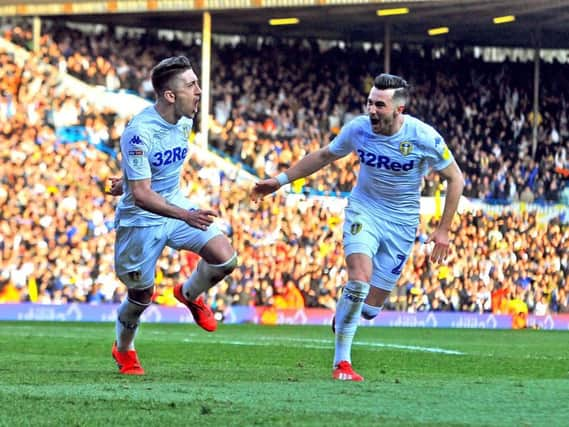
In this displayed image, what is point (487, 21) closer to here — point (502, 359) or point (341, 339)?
point (502, 359)

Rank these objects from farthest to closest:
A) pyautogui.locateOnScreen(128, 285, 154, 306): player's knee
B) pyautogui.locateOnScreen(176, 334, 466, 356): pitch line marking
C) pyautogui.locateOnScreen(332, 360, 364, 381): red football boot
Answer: pyautogui.locateOnScreen(176, 334, 466, 356): pitch line marking, pyautogui.locateOnScreen(128, 285, 154, 306): player's knee, pyautogui.locateOnScreen(332, 360, 364, 381): red football boot

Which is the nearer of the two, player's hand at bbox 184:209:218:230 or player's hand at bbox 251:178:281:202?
player's hand at bbox 184:209:218:230

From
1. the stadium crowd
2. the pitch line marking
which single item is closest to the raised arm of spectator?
the pitch line marking

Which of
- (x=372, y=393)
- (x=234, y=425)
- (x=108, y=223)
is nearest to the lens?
(x=234, y=425)

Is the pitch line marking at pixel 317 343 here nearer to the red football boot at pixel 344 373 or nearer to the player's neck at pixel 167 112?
the red football boot at pixel 344 373

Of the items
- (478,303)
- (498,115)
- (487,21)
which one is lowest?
(478,303)

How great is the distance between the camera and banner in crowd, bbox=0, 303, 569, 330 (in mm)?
26812

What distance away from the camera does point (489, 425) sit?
22.4ft

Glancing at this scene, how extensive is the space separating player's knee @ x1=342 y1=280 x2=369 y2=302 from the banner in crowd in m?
17.0

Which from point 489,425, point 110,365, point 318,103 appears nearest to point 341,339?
point 110,365

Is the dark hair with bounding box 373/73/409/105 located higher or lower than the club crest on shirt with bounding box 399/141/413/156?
higher

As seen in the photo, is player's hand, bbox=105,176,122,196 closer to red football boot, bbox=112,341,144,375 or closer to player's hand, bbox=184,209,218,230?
player's hand, bbox=184,209,218,230

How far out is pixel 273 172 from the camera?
1276 inches

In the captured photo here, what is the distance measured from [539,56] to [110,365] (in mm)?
28794
